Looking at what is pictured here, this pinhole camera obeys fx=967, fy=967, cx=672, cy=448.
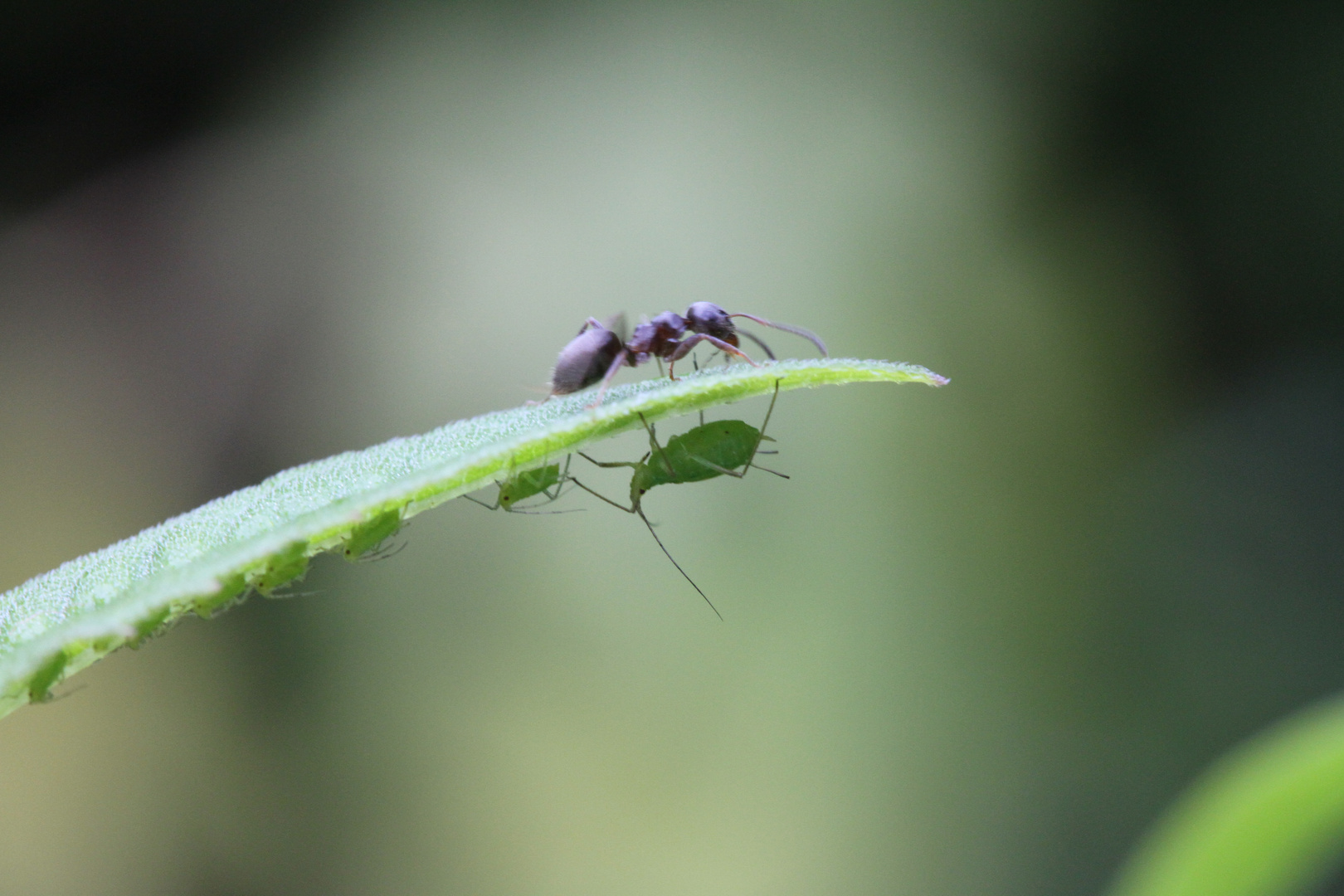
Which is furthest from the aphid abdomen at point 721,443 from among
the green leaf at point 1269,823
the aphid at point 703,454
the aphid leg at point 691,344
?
the green leaf at point 1269,823

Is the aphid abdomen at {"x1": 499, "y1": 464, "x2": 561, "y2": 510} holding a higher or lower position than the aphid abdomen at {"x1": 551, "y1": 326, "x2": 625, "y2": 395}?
lower

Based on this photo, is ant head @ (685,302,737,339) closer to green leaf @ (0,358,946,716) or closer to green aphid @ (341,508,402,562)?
green leaf @ (0,358,946,716)

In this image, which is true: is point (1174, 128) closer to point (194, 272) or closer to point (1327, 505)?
point (1327, 505)

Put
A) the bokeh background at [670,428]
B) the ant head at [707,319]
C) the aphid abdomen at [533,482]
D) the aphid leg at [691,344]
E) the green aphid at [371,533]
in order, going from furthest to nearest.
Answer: the bokeh background at [670,428] → the ant head at [707,319] → the aphid leg at [691,344] → the aphid abdomen at [533,482] → the green aphid at [371,533]

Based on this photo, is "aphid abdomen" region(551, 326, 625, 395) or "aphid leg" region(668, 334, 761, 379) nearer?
"aphid abdomen" region(551, 326, 625, 395)

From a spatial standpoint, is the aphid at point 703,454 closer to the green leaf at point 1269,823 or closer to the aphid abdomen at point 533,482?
the aphid abdomen at point 533,482

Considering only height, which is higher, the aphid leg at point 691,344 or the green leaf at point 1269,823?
the green leaf at point 1269,823

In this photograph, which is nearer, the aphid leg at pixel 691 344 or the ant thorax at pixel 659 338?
the aphid leg at pixel 691 344

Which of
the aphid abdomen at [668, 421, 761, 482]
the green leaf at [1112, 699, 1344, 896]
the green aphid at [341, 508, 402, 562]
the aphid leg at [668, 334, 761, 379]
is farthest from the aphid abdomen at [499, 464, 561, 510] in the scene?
the green leaf at [1112, 699, 1344, 896]

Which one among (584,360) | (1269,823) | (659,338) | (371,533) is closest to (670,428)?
(659,338)
